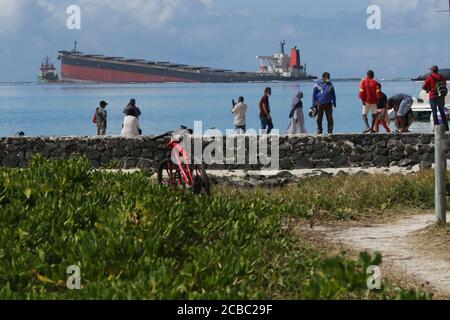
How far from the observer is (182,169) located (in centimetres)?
1198

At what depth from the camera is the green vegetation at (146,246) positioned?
6.14 m

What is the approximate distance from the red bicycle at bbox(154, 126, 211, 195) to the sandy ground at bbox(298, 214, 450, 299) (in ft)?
4.77

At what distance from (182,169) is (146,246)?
4.52m

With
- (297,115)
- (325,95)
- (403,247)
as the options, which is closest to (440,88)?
(325,95)

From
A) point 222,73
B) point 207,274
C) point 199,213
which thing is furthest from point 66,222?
point 222,73

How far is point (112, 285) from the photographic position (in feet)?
20.2

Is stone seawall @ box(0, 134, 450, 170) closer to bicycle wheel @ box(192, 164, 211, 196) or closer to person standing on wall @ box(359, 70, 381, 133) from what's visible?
person standing on wall @ box(359, 70, 381, 133)

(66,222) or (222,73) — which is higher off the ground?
(222,73)

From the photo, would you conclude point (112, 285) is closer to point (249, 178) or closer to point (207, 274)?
point (207, 274)

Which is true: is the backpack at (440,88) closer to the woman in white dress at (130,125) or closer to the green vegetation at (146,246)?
the woman in white dress at (130,125)
